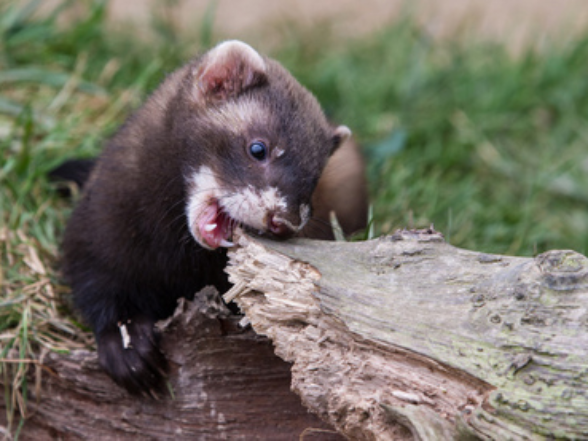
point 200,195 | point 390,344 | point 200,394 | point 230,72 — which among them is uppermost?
point 230,72

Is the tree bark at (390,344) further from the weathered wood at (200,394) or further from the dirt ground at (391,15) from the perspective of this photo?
the dirt ground at (391,15)

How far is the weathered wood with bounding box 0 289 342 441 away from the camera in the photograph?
322 centimetres

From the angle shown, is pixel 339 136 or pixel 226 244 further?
pixel 339 136

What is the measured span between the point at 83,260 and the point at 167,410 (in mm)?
839

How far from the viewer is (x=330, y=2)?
8.89 metres

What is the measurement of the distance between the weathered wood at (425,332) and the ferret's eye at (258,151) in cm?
40

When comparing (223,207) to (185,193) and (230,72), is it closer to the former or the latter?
(185,193)

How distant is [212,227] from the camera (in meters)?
3.23

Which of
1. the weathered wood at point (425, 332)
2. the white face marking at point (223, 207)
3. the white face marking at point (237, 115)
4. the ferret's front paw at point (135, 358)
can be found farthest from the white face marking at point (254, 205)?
the ferret's front paw at point (135, 358)

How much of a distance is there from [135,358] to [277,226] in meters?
0.88

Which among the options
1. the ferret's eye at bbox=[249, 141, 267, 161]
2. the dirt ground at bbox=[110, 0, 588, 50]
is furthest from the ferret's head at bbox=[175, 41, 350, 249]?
the dirt ground at bbox=[110, 0, 588, 50]

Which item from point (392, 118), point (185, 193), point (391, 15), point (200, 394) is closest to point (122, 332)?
point (200, 394)

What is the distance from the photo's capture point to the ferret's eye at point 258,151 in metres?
3.25

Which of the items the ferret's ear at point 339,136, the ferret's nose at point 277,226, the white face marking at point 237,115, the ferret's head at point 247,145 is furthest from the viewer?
the ferret's ear at point 339,136
